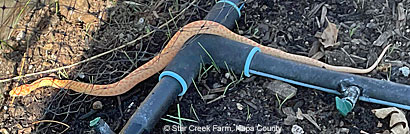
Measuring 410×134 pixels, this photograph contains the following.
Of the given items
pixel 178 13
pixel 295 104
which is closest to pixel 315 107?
pixel 295 104

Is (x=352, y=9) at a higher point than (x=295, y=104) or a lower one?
higher

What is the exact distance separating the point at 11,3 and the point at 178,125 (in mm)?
1203

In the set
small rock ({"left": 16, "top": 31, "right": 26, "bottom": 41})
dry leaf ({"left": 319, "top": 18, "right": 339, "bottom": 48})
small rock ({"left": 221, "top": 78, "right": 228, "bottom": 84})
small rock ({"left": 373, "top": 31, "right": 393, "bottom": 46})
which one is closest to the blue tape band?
small rock ({"left": 221, "top": 78, "right": 228, "bottom": 84})

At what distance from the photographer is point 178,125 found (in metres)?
1.82

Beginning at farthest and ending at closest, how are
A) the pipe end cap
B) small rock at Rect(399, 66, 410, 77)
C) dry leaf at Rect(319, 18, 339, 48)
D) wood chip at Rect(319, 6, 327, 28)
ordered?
wood chip at Rect(319, 6, 327, 28), dry leaf at Rect(319, 18, 339, 48), small rock at Rect(399, 66, 410, 77), the pipe end cap

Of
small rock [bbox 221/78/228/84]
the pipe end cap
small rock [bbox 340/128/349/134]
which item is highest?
the pipe end cap

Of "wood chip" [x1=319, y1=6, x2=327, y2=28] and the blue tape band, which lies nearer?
the blue tape band

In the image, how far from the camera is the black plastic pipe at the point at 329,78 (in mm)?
1688

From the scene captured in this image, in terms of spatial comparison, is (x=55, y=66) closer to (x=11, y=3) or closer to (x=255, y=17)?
(x=11, y=3)

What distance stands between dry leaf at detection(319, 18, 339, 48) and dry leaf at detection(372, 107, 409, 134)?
0.44 m

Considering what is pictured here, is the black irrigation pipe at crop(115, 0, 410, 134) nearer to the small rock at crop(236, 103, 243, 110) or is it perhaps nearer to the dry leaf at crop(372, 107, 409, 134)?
the dry leaf at crop(372, 107, 409, 134)

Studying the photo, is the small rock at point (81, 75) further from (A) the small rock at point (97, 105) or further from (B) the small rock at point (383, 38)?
(B) the small rock at point (383, 38)

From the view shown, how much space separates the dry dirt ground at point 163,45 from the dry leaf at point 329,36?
0.03m

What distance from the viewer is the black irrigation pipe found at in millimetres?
1692
